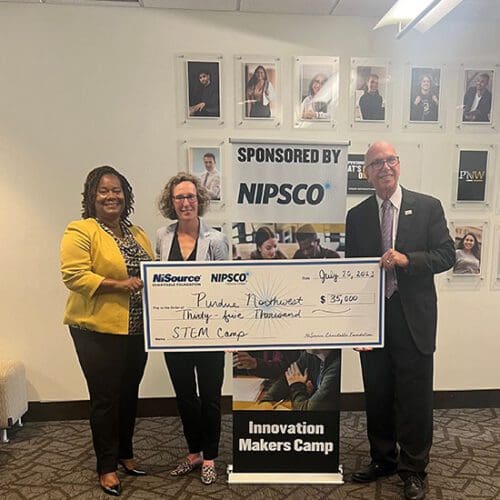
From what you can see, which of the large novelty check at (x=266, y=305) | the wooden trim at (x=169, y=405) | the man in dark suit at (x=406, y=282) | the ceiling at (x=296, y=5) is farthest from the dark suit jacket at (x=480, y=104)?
the wooden trim at (x=169, y=405)

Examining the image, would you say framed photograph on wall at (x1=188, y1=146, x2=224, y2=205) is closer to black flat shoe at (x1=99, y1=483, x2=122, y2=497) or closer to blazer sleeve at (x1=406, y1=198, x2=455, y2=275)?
blazer sleeve at (x1=406, y1=198, x2=455, y2=275)

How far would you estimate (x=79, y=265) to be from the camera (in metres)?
2.16

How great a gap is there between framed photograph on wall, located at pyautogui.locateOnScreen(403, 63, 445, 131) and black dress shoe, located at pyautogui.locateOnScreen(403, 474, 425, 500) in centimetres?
218

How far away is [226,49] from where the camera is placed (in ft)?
9.77

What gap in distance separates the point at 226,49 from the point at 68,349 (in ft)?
7.54

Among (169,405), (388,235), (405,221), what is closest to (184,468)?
(169,405)

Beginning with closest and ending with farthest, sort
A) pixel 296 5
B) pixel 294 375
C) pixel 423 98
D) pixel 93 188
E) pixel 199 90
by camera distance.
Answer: pixel 93 188, pixel 294 375, pixel 296 5, pixel 199 90, pixel 423 98

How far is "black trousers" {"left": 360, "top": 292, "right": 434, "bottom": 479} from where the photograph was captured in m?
2.27

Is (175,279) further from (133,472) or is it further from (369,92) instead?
(369,92)

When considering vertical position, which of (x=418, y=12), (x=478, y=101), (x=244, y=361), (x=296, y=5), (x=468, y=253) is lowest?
(x=244, y=361)

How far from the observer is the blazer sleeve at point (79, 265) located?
214 cm

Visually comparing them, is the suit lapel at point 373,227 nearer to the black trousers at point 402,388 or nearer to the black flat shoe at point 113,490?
the black trousers at point 402,388

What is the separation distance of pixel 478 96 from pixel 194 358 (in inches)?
102

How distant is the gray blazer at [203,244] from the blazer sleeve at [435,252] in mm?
928
